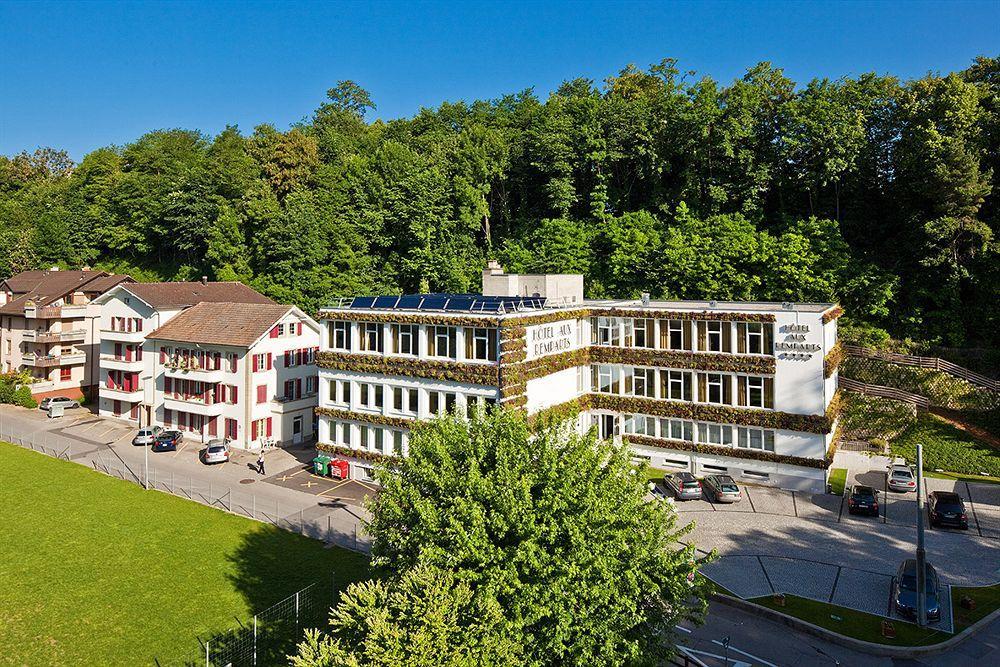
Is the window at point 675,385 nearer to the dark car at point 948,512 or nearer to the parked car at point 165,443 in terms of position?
the dark car at point 948,512

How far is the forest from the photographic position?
51156 mm

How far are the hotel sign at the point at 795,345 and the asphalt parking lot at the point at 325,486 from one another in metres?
24.7

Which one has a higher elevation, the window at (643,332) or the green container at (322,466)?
the window at (643,332)

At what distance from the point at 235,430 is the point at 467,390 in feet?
70.0

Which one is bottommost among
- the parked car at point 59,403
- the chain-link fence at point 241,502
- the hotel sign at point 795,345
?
the chain-link fence at point 241,502

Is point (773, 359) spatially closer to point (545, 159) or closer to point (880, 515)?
point (880, 515)

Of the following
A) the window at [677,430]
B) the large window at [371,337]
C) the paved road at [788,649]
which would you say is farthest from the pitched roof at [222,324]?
the paved road at [788,649]

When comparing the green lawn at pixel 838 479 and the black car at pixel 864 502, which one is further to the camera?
the green lawn at pixel 838 479

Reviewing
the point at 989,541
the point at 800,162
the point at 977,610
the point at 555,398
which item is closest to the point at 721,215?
the point at 800,162

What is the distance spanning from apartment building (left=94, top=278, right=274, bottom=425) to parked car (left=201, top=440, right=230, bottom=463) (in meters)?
11.6

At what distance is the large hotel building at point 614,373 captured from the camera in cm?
3553

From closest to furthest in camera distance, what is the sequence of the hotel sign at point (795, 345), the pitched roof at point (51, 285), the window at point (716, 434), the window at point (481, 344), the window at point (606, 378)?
the window at point (481, 344)
the hotel sign at point (795, 345)
the window at point (716, 434)
the window at point (606, 378)
the pitched roof at point (51, 285)

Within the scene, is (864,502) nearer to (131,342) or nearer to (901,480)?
(901,480)

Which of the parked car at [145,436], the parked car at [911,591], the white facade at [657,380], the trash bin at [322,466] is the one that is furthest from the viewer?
the parked car at [145,436]
